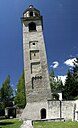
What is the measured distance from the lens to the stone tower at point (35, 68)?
95.0 feet

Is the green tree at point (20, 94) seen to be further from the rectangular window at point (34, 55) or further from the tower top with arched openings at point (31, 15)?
the tower top with arched openings at point (31, 15)

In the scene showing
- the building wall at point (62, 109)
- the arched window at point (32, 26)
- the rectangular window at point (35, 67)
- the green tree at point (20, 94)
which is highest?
the arched window at point (32, 26)

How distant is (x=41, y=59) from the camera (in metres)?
31.6

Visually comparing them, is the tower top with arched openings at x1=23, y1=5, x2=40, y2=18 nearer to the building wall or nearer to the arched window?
the arched window

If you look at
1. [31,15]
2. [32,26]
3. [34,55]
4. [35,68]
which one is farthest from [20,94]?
[31,15]

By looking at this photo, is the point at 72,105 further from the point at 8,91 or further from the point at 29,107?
the point at 8,91

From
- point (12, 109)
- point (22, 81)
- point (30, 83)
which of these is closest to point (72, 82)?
point (22, 81)

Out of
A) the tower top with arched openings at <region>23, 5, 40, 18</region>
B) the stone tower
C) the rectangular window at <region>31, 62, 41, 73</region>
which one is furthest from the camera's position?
the tower top with arched openings at <region>23, 5, 40, 18</region>

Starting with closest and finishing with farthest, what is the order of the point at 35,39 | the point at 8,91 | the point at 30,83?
the point at 30,83, the point at 35,39, the point at 8,91


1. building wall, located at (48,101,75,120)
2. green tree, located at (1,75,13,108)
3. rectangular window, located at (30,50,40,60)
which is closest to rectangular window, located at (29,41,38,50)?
rectangular window, located at (30,50,40,60)

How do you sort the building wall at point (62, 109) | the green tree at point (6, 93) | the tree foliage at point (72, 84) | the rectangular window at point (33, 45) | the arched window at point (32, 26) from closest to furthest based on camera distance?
the building wall at point (62, 109) → the rectangular window at point (33, 45) → the arched window at point (32, 26) → the tree foliage at point (72, 84) → the green tree at point (6, 93)

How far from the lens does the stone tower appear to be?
29.0 m

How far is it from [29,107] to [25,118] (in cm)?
148

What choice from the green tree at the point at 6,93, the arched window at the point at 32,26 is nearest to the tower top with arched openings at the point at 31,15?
the arched window at the point at 32,26
